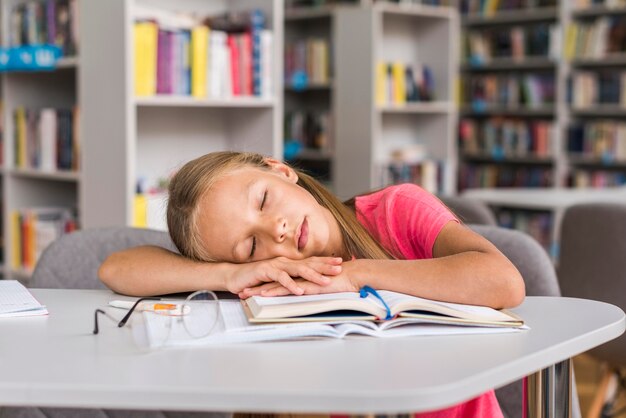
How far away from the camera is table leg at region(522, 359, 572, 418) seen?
128 centimetres

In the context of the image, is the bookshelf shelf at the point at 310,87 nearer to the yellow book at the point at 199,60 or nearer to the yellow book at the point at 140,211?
the yellow book at the point at 199,60

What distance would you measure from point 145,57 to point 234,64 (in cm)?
47

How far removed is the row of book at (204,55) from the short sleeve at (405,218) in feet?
5.76

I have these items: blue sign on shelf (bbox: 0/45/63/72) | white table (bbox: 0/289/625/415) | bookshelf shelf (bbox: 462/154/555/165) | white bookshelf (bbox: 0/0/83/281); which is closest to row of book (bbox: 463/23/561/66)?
bookshelf shelf (bbox: 462/154/555/165)

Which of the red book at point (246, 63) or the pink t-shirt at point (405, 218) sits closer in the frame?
the pink t-shirt at point (405, 218)

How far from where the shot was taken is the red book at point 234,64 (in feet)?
11.8

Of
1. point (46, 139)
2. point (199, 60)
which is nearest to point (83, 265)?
point (199, 60)

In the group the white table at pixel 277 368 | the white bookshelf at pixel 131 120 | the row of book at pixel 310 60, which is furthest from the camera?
the row of book at pixel 310 60

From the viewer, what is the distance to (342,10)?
16.3ft


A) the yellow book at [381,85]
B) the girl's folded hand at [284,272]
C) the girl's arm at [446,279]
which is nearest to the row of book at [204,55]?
the yellow book at [381,85]

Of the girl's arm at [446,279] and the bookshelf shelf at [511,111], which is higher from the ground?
the bookshelf shelf at [511,111]

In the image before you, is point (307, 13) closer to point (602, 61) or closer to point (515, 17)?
point (515, 17)

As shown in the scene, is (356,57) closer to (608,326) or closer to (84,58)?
(84,58)

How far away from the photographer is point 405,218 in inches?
62.4
